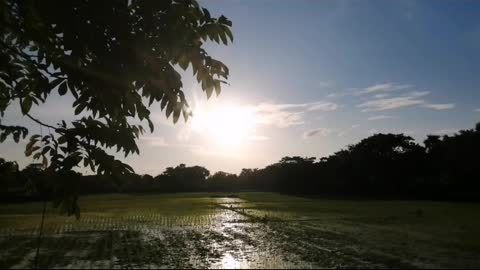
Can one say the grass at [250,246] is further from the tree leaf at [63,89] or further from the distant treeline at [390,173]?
the distant treeline at [390,173]

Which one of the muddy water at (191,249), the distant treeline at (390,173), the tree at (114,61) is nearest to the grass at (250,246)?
the muddy water at (191,249)

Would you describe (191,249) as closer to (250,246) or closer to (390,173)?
(250,246)

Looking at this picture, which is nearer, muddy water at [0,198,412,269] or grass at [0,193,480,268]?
muddy water at [0,198,412,269]

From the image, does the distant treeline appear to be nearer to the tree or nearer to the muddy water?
the muddy water

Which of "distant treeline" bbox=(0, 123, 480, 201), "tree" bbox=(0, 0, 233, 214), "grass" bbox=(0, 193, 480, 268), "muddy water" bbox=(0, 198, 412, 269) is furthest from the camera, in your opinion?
"distant treeline" bbox=(0, 123, 480, 201)

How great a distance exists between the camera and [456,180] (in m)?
54.8

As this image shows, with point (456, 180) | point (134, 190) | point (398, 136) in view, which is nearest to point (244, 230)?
point (456, 180)

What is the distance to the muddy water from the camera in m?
10.1

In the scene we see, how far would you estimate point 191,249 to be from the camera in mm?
12430

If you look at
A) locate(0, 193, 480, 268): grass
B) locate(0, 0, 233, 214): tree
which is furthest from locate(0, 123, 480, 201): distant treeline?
locate(0, 0, 233, 214): tree

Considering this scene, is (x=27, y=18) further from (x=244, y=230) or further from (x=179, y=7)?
(x=244, y=230)

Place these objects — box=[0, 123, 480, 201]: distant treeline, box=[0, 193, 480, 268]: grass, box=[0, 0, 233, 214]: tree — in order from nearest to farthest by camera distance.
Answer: box=[0, 0, 233, 214]: tree, box=[0, 193, 480, 268]: grass, box=[0, 123, 480, 201]: distant treeline

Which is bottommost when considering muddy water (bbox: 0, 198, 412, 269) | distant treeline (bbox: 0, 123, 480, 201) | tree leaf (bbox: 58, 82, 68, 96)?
muddy water (bbox: 0, 198, 412, 269)

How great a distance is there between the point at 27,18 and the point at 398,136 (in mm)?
74462
